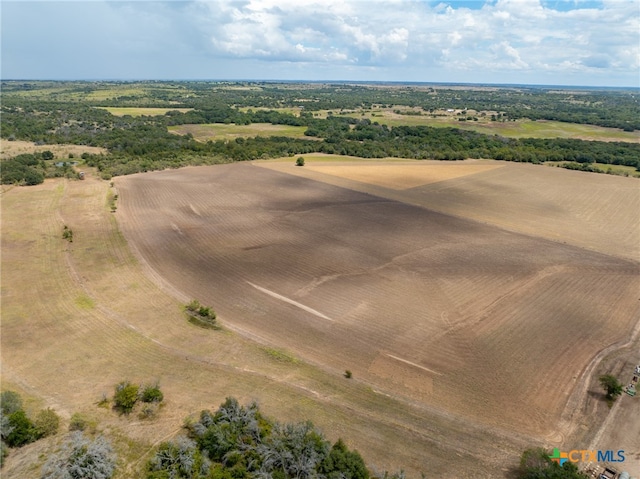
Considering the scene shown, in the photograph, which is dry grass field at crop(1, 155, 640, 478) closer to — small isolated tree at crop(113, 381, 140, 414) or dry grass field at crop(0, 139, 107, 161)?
small isolated tree at crop(113, 381, 140, 414)

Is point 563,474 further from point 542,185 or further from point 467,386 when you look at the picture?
point 542,185

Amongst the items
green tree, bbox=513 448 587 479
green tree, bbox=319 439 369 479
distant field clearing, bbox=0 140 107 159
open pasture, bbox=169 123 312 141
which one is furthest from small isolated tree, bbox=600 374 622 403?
open pasture, bbox=169 123 312 141

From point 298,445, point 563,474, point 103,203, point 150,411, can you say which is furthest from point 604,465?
point 103,203

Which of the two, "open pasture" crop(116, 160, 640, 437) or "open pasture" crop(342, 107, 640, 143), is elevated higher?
"open pasture" crop(342, 107, 640, 143)

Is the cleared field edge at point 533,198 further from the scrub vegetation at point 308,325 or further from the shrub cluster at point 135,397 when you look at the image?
the shrub cluster at point 135,397

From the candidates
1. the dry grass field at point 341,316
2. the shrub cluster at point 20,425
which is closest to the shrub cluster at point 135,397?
the dry grass field at point 341,316
